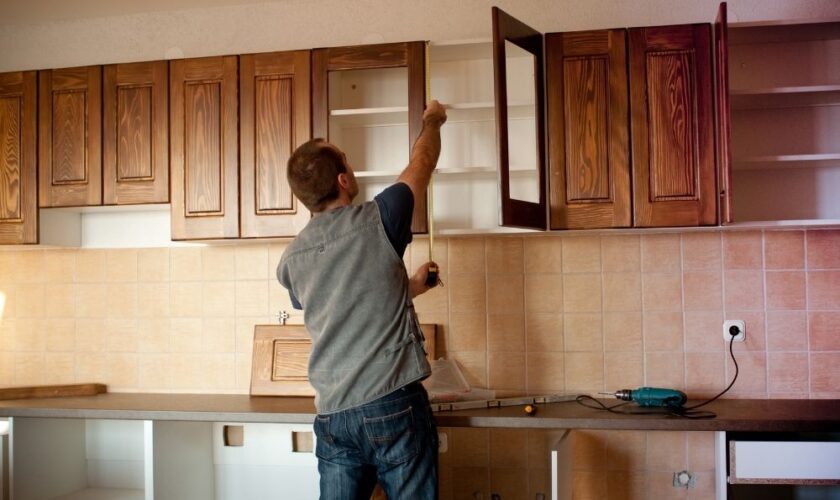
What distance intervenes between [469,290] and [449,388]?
49 centimetres

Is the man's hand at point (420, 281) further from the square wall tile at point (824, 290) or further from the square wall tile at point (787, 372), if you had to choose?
the square wall tile at point (824, 290)

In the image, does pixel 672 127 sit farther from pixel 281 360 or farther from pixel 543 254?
pixel 281 360

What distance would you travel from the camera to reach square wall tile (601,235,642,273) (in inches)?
106

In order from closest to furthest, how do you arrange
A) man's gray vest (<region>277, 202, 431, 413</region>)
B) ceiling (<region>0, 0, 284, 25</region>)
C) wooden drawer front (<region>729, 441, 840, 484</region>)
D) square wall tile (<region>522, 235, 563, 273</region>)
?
man's gray vest (<region>277, 202, 431, 413</region>) → wooden drawer front (<region>729, 441, 840, 484</region>) → square wall tile (<region>522, 235, 563, 273</region>) → ceiling (<region>0, 0, 284, 25</region>)

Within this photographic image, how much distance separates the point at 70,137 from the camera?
2775 millimetres

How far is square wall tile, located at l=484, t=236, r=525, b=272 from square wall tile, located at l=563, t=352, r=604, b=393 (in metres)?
0.40

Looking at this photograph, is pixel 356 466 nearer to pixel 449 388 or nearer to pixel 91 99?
pixel 449 388

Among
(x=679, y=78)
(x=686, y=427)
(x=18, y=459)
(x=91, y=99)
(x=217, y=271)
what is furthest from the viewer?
(x=217, y=271)

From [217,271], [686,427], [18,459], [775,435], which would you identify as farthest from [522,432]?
[18,459]

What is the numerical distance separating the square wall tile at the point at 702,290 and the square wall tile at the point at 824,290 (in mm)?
326

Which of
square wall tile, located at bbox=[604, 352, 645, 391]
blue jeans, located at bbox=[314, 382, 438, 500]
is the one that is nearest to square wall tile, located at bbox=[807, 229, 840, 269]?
square wall tile, located at bbox=[604, 352, 645, 391]

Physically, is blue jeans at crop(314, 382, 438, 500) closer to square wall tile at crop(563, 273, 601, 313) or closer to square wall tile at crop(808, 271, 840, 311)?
square wall tile at crop(563, 273, 601, 313)

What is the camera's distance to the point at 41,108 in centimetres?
279

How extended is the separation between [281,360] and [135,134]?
1.07 m
